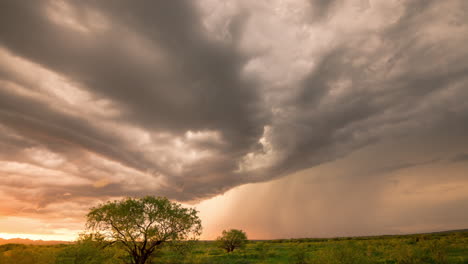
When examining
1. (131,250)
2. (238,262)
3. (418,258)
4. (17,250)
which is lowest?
(238,262)

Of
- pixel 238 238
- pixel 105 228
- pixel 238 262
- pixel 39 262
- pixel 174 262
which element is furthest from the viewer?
pixel 238 238

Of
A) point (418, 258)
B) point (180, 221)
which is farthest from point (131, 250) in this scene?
point (418, 258)

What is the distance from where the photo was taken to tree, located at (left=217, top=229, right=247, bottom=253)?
103125mm

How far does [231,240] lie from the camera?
4058 inches

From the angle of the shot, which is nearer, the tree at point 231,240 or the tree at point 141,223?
the tree at point 141,223

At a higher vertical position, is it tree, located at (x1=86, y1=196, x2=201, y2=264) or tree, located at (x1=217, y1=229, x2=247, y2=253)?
tree, located at (x1=86, y1=196, x2=201, y2=264)

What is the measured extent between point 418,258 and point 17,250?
63392mm

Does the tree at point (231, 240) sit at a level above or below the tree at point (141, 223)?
below

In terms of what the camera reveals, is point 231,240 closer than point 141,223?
No

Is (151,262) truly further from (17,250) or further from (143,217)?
(17,250)

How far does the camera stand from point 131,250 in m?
45.2

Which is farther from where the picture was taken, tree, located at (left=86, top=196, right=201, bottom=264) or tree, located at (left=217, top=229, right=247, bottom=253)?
tree, located at (left=217, top=229, right=247, bottom=253)

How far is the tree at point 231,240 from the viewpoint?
10312 centimetres

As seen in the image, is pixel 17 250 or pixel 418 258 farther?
pixel 418 258
